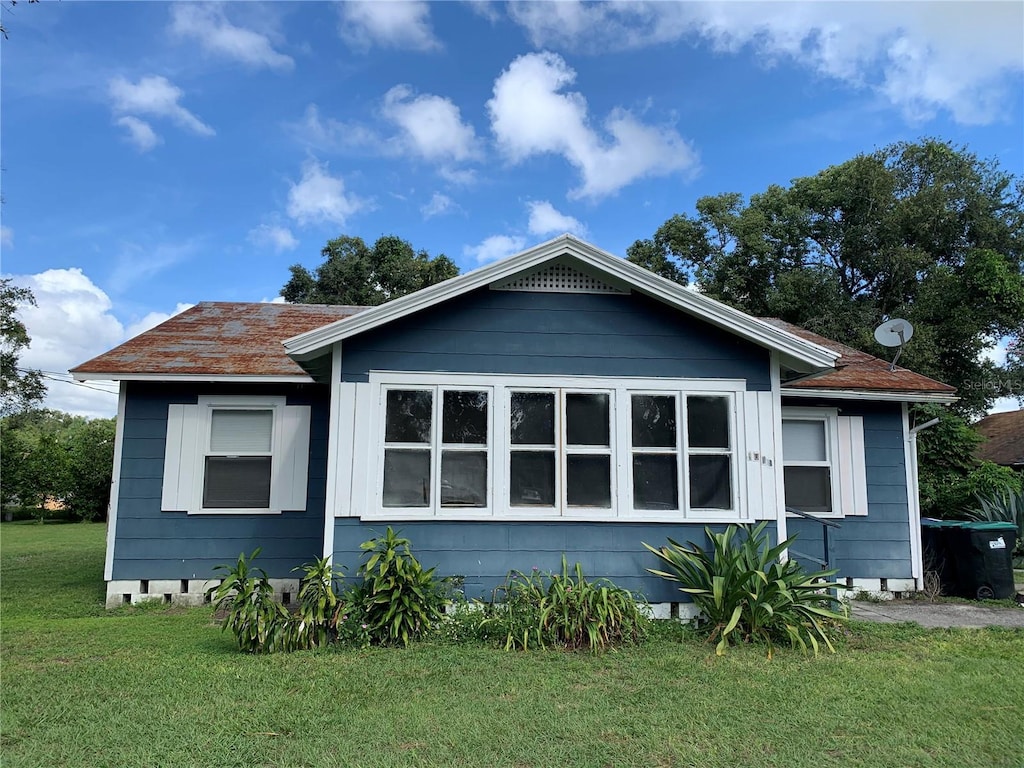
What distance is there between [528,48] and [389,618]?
11.4 meters

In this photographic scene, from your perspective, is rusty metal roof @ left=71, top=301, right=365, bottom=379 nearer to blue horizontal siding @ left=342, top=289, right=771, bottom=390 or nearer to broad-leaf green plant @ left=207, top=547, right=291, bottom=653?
blue horizontal siding @ left=342, top=289, right=771, bottom=390

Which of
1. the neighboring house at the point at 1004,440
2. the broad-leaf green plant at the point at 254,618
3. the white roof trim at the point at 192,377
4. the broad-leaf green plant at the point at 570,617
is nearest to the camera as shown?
the broad-leaf green plant at the point at 254,618

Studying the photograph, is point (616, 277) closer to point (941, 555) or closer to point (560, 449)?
point (560, 449)

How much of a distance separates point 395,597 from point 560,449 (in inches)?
84.9

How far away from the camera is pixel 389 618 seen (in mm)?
5809

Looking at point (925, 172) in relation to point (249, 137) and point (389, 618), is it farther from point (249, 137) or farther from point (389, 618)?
point (389, 618)

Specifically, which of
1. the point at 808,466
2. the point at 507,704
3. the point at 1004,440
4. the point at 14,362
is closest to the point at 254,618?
the point at 507,704

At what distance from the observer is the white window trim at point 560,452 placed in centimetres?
654

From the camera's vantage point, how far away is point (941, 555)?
350 inches

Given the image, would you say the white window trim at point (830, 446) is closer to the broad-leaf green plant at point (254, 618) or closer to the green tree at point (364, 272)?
the broad-leaf green plant at point (254, 618)

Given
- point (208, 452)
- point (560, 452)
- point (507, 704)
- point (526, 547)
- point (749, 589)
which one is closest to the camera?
point (507, 704)

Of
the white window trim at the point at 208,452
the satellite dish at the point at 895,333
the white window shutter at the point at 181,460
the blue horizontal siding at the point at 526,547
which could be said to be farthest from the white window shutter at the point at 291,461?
the satellite dish at the point at 895,333

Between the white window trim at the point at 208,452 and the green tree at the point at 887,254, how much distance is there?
1791 cm

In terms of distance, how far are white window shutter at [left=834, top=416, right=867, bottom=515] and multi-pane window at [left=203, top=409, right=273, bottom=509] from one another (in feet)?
24.5
